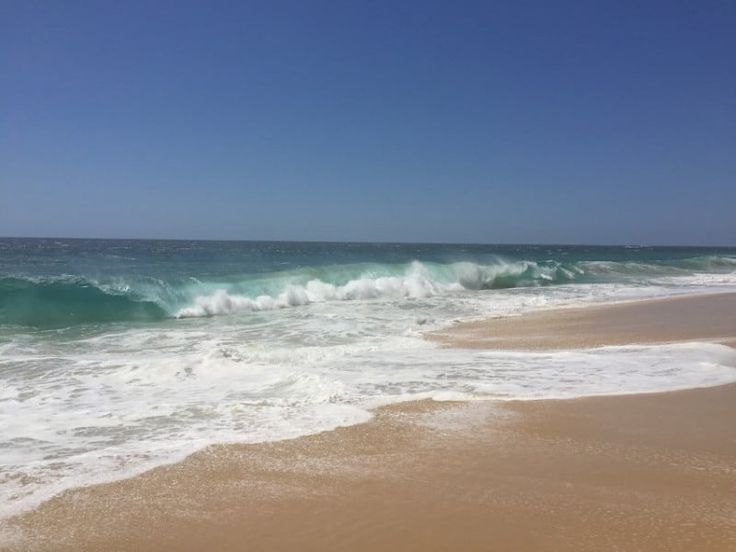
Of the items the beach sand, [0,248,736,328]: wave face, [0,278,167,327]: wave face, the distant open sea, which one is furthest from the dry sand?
[0,278,167,327]: wave face

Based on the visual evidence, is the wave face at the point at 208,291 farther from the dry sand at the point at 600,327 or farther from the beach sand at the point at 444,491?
the beach sand at the point at 444,491

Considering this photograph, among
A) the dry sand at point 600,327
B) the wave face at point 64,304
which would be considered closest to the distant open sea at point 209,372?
the wave face at point 64,304

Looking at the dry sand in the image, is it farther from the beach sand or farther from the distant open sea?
the beach sand

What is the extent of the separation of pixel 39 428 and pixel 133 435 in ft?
3.55

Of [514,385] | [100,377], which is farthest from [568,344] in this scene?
[100,377]

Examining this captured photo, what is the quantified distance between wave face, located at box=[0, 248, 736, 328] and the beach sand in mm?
12002

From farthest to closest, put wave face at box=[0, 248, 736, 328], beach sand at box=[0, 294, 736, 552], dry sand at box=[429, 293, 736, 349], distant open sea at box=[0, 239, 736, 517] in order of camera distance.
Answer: wave face at box=[0, 248, 736, 328] → dry sand at box=[429, 293, 736, 349] → distant open sea at box=[0, 239, 736, 517] → beach sand at box=[0, 294, 736, 552]

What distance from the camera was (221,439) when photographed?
559 centimetres

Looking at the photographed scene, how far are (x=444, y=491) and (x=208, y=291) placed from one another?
1690 centimetres

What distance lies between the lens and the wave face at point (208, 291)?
16.6 meters

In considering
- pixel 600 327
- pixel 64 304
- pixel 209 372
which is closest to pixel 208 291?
pixel 64 304

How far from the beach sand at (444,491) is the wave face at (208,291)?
12.0m

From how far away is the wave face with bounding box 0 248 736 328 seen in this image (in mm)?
16562

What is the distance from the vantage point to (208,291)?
66.2ft
